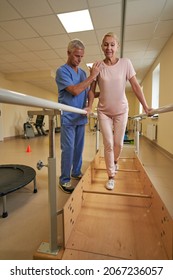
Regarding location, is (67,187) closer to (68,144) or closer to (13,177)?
(68,144)

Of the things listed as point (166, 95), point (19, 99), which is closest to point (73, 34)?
point (166, 95)

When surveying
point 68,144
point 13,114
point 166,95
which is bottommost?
point 68,144

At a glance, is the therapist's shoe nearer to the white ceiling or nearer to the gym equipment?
the white ceiling

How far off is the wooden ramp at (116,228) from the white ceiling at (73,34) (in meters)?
2.88

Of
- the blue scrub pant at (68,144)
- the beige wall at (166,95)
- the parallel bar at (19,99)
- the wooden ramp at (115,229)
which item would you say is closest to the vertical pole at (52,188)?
the wooden ramp at (115,229)

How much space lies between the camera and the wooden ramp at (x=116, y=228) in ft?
2.94

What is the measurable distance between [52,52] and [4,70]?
2.59 m

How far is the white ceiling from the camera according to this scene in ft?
8.66

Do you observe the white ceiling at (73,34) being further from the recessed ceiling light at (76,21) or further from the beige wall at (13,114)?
the beige wall at (13,114)

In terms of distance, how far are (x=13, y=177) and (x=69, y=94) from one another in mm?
1029

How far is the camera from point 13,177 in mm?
1748

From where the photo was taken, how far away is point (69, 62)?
5.30 feet
